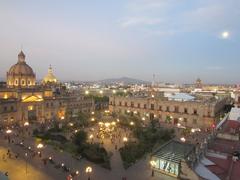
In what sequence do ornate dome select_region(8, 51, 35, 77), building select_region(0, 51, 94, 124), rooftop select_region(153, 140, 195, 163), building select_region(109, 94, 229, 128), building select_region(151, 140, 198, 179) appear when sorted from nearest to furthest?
building select_region(151, 140, 198, 179) < rooftop select_region(153, 140, 195, 163) < building select_region(109, 94, 229, 128) < building select_region(0, 51, 94, 124) < ornate dome select_region(8, 51, 35, 77)

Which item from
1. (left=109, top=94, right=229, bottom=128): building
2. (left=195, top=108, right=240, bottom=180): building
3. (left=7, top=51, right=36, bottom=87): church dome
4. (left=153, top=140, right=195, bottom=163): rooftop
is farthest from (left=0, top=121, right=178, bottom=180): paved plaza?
(left=7, top=51, right=36, bottom=87): church dome

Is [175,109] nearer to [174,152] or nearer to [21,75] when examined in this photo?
[174,152]

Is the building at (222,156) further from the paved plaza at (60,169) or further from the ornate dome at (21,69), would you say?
the ornate dome at (21,69)

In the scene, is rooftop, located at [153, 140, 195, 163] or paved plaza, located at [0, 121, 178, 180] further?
paved plaza, located at [0, 121, 178, 180]

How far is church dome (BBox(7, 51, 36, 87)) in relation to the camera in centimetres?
6744

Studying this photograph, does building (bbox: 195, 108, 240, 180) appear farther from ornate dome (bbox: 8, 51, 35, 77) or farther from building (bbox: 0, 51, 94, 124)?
ornate dome (bbox: 8, 51, 35, 77)

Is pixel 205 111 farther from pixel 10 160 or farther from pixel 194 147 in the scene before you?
pixel 10 160

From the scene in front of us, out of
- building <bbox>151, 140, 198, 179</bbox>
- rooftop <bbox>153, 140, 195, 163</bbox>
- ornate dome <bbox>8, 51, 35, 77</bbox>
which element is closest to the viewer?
building <bbox>151, 140, 198, 179</bbox>

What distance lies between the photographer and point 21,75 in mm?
67750

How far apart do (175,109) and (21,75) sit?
152 ft

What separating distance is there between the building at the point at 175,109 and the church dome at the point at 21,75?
27669 millimetres

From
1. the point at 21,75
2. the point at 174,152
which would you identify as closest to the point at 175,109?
the point at 174,152

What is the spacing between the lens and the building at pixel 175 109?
5616cm

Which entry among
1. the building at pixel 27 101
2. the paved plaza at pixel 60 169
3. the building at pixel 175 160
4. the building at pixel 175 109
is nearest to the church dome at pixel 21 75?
the building at pixel 27 101
